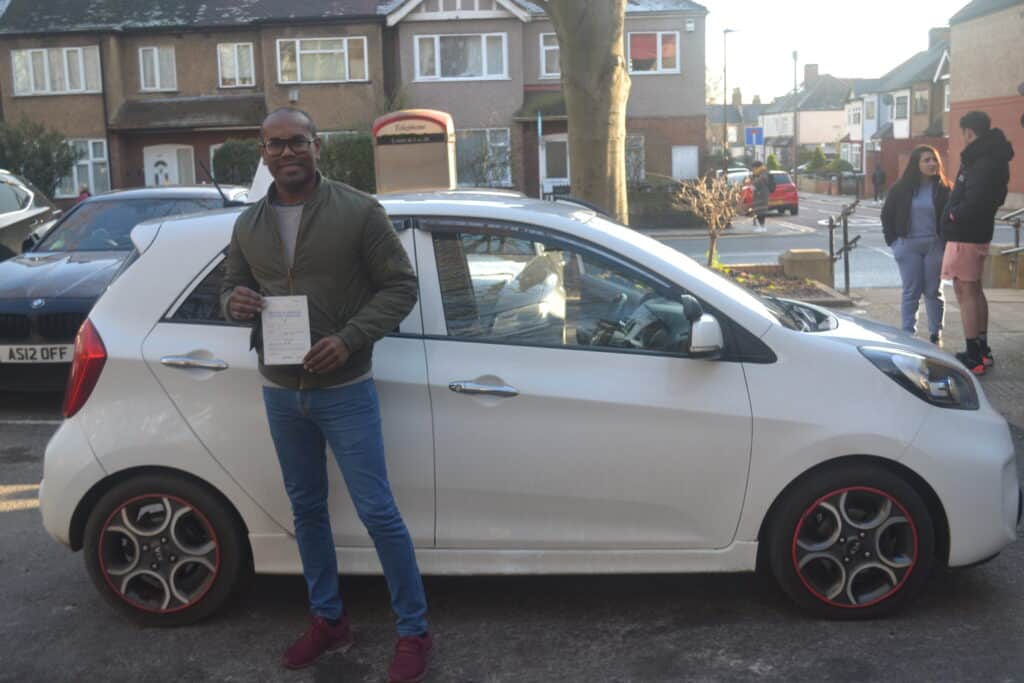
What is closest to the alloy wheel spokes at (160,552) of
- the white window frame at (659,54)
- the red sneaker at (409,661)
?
the red sneaker at (409,661)

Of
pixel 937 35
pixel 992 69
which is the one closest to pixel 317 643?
pixel 992 69

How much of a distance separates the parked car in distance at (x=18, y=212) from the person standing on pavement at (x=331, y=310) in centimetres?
866

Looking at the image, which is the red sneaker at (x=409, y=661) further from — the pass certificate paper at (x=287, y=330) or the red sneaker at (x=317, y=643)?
the pass certificate paper at (x=287, y=330)

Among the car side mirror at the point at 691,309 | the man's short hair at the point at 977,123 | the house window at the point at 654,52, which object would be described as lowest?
the car side mirror at the point at 691,309

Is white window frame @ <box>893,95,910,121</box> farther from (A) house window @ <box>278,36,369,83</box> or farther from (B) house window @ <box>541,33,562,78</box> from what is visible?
(A) house window @ <box>278,36,369,83</box>

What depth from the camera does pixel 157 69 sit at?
41.3m

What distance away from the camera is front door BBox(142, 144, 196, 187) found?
1656 inches

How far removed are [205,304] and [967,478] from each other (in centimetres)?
293

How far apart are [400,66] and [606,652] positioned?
1458 inches

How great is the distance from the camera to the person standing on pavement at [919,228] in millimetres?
9352

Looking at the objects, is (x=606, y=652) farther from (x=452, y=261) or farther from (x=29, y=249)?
(x=29, y=249)

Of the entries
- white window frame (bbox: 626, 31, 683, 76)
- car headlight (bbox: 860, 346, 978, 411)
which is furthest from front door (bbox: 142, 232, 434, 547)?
white window frame (bbox: 626, 31, 683, 76)

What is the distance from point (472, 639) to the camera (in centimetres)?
435

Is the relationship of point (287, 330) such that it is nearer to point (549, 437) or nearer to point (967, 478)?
point (549, 437)
